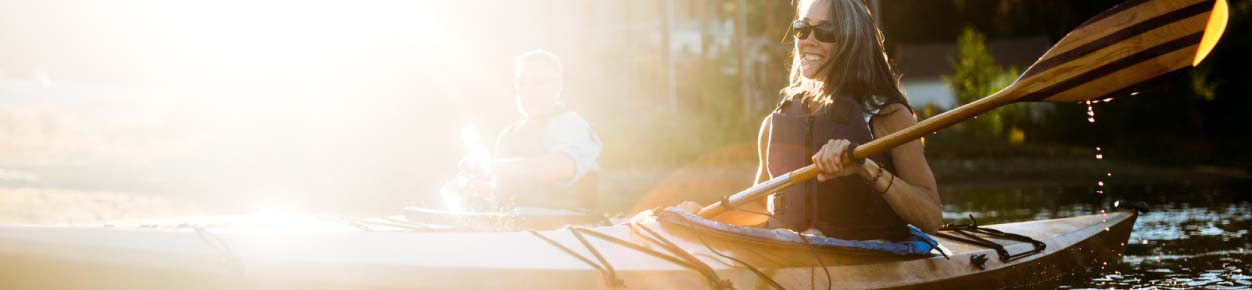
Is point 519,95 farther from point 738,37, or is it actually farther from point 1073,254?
point 738,37

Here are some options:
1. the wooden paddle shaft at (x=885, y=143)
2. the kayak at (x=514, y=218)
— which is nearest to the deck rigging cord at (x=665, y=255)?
the wooden paddle shaft at (x=885, y=143)

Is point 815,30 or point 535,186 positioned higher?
point 815,30

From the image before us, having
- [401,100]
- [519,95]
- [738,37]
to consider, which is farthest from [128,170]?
[519,95]

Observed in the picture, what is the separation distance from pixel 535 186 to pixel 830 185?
6.03 feet

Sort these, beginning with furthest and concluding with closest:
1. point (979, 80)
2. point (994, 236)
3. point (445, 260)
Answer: point (979, 80), point (994, 236), point (445, 260)

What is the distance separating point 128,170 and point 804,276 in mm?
16594

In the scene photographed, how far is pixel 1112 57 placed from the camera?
560 centimetres

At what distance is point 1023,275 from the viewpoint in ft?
20.4

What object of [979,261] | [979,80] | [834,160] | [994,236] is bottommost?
[979,261]

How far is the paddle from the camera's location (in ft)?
17.5

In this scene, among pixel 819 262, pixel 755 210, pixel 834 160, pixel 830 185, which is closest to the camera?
pixel 834 160

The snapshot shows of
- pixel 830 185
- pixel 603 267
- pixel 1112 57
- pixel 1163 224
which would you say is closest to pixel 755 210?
pixel 830 185

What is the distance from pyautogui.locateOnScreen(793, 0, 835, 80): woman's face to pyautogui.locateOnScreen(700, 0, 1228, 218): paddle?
1.34ft

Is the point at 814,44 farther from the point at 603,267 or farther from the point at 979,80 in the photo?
the point at 979,80
